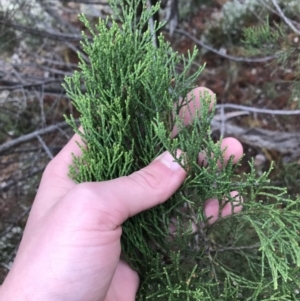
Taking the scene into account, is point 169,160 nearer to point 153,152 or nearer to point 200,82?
point 153,152

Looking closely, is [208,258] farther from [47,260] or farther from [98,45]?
[98,45]

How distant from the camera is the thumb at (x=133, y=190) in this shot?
4.64ft

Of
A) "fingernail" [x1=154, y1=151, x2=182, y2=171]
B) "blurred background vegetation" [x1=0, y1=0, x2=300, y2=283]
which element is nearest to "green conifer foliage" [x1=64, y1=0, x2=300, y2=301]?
"fingernail" [x1=154, y1=151, x2=182, y2=171]

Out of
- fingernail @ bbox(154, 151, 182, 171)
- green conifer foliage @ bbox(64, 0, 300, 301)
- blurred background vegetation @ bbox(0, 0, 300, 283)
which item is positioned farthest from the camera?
blurred background vegetation @ bbox(0, 0, 300, 283)

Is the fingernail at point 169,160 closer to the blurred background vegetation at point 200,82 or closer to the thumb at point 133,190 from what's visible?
the thumb at point 133,190

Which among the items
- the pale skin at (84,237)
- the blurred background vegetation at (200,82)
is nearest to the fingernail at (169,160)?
the pale skin at (84,237)

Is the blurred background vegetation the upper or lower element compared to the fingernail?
lower

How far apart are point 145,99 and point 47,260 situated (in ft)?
2.33

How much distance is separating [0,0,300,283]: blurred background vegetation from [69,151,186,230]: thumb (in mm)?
1175

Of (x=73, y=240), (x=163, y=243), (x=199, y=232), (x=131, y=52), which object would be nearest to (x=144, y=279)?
(x=163, y=243)

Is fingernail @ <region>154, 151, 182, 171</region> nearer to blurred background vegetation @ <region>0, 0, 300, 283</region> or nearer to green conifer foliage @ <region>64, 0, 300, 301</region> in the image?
green conifer foliage @ <region>64, 0, 300, 301</region>

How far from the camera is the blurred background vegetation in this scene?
2.84m

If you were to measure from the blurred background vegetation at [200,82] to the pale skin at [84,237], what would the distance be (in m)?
0.90

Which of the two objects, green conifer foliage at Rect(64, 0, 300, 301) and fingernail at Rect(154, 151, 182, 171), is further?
fingernail at Rect(154, 151, 182, 171)
